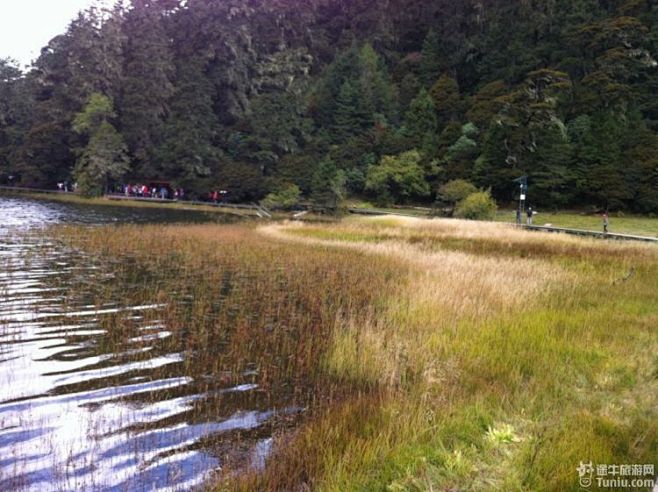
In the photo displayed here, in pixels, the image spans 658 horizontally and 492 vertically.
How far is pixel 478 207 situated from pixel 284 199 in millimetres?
19023

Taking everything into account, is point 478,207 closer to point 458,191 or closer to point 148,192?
point 458,191

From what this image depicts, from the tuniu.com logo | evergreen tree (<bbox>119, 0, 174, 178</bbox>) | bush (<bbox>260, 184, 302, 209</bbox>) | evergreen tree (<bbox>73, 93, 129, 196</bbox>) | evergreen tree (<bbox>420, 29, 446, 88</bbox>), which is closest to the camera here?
the tuniu.com logo

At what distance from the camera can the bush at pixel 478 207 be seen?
3844 centimetres

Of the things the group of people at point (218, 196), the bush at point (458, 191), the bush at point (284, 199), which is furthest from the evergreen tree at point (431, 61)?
the bush at point (458, 191)

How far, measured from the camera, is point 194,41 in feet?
225

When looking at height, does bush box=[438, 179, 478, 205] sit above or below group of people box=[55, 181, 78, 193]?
above

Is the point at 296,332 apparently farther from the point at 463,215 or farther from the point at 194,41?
the point at 194,41

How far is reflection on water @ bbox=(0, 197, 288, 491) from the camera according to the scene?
4977 mm

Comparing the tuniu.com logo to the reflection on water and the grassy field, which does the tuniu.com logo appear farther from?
the reflection on water

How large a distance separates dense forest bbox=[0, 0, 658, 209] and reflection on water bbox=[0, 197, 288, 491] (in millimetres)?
37933

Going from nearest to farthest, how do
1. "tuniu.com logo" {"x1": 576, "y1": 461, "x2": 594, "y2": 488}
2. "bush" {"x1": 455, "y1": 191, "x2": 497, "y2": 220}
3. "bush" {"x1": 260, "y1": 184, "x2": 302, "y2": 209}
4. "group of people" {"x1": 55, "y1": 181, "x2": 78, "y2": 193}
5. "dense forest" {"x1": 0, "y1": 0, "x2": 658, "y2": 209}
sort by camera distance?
"tuniu.com logo" {"x1": 576, "y1": 461, "x2": 594, "y2": 488}
"bush" {"x1": 455, "y1": 191, "x2": 497, "y2": 220}
"dense forest" {"x1": 0, "y1": 0, "x2": 658, "y2": 209}
"bush" {"x1": 260, "y1": 184, "x2": 302, "y2": 209}
"group of people" {"x1": 55, "y1": 181, "x2": 78, "y2": 193}

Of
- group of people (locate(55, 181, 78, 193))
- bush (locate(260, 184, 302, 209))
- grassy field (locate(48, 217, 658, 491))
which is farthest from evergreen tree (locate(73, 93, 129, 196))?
grassy field (locate(48, 217, 658, 491))

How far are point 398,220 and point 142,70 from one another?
43560 mm

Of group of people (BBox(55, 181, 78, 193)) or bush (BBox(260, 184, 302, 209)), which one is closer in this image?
bush (BBox(260, 184, 302, 209))
